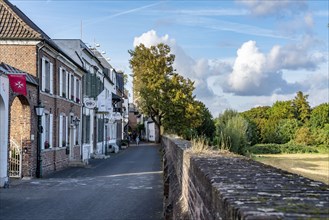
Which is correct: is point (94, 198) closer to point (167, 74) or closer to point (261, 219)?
point (261, 219)

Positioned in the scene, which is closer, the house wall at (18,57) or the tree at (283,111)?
the house wall at (18,57)

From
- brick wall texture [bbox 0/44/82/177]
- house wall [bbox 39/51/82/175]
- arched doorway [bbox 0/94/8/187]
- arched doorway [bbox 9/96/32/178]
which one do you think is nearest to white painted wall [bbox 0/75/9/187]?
arched doorway [bbox 0/94/8/187]

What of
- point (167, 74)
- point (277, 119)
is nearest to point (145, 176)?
point (167, 74)

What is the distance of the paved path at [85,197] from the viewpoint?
13.0 meters

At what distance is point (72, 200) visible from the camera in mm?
15562

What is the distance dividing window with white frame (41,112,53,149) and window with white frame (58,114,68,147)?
191 centimetres

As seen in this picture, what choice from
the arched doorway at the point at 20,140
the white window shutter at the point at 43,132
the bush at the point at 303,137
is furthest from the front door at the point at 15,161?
the bush at the point at 303,137

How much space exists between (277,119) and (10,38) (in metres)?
82.9

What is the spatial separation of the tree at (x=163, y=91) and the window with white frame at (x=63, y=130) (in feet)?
95.9

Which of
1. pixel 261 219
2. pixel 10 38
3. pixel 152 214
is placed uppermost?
pixel 10 38

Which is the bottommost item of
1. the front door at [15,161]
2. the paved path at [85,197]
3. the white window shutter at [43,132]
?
the paved path at [85,197]

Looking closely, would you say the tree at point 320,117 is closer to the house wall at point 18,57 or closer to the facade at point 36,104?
the facade at point 36,104

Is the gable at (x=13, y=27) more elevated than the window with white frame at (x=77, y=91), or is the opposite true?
the gable at (x=13, y=27)

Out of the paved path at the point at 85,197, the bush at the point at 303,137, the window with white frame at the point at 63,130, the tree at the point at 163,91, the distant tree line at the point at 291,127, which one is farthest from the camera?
the bush at the point at 303,137
